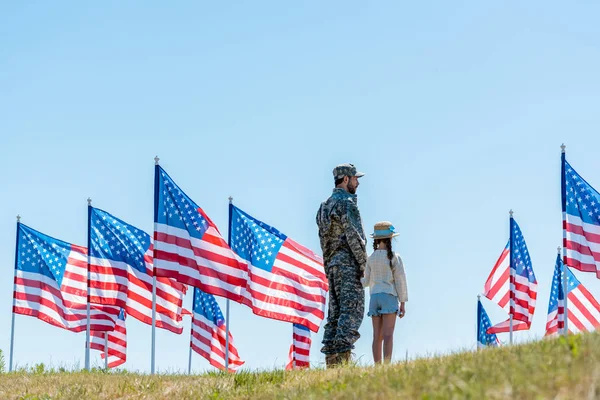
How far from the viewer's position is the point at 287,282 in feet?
70.7

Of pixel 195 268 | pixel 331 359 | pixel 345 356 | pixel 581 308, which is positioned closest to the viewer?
pixel 345 356

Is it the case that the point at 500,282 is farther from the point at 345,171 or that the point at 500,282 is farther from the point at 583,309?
the point at 345,171

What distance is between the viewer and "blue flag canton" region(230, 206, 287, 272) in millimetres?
21703

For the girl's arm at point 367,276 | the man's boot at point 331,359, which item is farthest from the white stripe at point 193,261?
the girl's arm at point 367,276

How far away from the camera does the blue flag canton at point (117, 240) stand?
23234mm

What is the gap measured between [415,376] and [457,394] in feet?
4.86

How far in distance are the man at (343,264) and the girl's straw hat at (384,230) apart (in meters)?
0.30

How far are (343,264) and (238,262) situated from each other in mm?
9411

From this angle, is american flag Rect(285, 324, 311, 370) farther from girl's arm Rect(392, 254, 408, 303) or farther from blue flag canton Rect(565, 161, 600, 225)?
girl's arm Rect(392, 254, 408, 303)

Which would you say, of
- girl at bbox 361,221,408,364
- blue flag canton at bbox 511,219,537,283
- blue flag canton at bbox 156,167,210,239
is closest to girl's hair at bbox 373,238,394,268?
girl at bbox 361,221,408,364

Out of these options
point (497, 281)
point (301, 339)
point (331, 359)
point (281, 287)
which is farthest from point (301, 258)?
point (331, 359)

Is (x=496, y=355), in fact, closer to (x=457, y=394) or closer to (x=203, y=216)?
(x=457, y=394)

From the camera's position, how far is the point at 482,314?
34938mm

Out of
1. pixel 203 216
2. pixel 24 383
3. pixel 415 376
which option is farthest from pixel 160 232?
pixel 415 376
